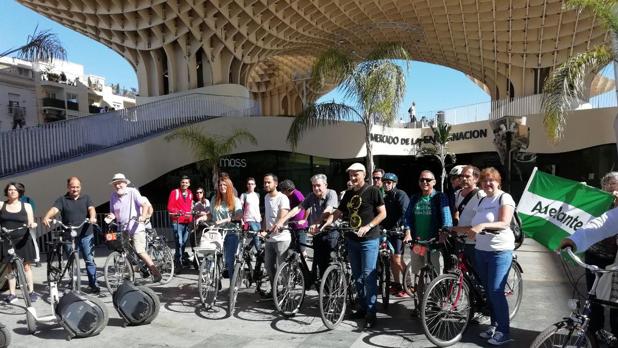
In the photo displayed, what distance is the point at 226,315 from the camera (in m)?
5.53

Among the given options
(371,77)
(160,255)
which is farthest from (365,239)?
(371,77)

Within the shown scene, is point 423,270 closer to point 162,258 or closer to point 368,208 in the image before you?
point 368,208

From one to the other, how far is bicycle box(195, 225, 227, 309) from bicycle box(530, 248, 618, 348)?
378cm

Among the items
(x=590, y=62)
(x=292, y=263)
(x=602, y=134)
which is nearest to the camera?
(x=292, y=263)

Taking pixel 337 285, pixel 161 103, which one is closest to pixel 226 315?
pixel 337 285

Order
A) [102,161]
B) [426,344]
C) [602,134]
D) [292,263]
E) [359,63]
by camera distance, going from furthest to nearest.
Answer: [602,134] < [359,63] < [102,161] < [292,263] < [426,344]

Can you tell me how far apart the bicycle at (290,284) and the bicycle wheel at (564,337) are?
2.86 metres

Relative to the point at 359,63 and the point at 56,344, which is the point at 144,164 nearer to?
the point at 359,63

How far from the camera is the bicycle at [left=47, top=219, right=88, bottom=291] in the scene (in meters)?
6.06

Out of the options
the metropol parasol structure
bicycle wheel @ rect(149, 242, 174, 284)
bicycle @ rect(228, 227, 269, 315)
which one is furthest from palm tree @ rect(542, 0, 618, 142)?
the metropol parasol structure

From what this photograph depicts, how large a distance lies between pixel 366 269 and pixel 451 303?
93cm

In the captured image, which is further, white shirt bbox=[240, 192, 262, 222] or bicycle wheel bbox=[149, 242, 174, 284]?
bicycle wheel bbox=[149, 242, 174, 284]

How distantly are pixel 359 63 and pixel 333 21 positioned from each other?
13.5m

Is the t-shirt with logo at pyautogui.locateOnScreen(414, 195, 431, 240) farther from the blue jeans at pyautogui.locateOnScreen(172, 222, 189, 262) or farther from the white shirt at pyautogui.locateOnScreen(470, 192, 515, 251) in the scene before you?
the blue jeans at pyautogui.locateOnScreen(172, 222, 189, 262)
